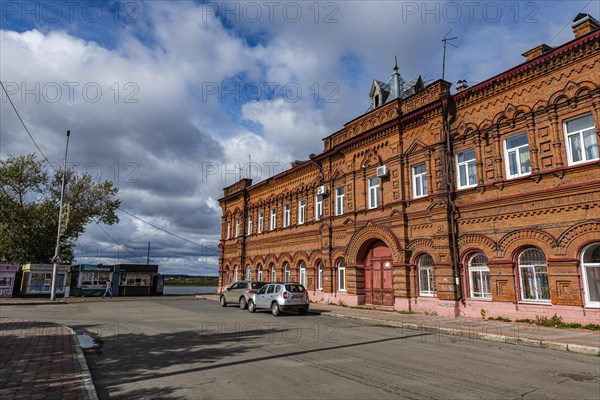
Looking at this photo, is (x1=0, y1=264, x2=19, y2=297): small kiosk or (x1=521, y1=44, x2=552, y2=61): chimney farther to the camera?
(x1=0, y1=264, x2=19, y2=297): small kiosk

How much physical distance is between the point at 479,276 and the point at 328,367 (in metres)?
10.8

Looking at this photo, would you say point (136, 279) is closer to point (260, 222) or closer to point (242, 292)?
point (260, 222)

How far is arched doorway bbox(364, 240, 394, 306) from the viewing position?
20.6m

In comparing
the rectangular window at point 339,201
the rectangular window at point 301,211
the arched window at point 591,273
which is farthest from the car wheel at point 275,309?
the arched window at point 591,273

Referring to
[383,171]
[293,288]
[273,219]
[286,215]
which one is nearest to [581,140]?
[383,171]

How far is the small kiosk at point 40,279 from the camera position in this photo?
32938 mm

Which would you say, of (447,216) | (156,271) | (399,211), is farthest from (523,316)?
(156,271)

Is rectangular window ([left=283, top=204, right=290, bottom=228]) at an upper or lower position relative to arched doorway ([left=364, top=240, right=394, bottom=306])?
upper

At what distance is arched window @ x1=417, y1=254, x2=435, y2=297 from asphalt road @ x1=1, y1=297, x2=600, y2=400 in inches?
209

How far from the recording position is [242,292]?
23.4m

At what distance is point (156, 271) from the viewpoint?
128ft

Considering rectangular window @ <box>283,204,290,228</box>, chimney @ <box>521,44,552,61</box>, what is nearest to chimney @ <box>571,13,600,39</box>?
chimney @ <box>521,44,552,61</box>

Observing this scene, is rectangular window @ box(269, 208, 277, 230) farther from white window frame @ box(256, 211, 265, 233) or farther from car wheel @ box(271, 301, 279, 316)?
car wheel @ box(271, 301, 279, 316)

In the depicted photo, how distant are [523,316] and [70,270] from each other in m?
34.6
